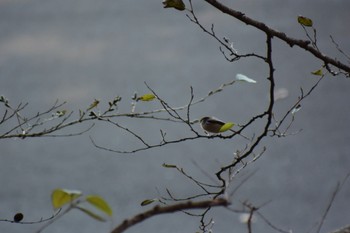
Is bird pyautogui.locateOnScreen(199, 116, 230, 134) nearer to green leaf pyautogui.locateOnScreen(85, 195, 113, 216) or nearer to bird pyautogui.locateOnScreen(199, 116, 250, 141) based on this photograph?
bird pyautogui.locateOnScreen(199, 116, 250, 141)

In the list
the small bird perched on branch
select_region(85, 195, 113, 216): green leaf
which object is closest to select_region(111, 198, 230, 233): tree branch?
select_region(85, 195, 113, 216): green leaf

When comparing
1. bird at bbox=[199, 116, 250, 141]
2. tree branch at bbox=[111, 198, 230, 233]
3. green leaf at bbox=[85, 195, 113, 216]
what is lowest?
tree branch at bbox=[111, 198, 230, 233]

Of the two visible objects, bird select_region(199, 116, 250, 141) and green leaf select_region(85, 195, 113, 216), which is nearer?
green leaf select_region(85, 195, 113, 216)

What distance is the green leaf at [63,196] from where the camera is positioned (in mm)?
307

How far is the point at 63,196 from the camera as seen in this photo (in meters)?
0.31

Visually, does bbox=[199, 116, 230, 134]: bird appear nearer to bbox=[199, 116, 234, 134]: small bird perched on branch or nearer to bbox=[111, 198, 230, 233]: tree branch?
bbox=[199, 116, 234, 134]: small bird perched on branch

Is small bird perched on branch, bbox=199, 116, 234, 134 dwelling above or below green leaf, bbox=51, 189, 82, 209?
above

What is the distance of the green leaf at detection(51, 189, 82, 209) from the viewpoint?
1.01 ft

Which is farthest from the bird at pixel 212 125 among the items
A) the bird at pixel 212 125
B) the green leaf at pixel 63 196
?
the green leaf at pixel 63 196

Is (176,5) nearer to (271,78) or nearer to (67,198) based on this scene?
(271,78)

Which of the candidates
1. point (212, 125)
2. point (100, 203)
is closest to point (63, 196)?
point (100, 203)

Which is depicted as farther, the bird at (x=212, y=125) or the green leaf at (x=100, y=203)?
the bird at (x=212, y=125)

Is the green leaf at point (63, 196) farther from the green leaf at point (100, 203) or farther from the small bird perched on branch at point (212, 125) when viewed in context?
the small bird perched on branch at point (212, 125)

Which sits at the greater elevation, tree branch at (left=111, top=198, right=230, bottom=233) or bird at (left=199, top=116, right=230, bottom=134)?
bird at (left=199, top=116, right=230, bottom=134)
